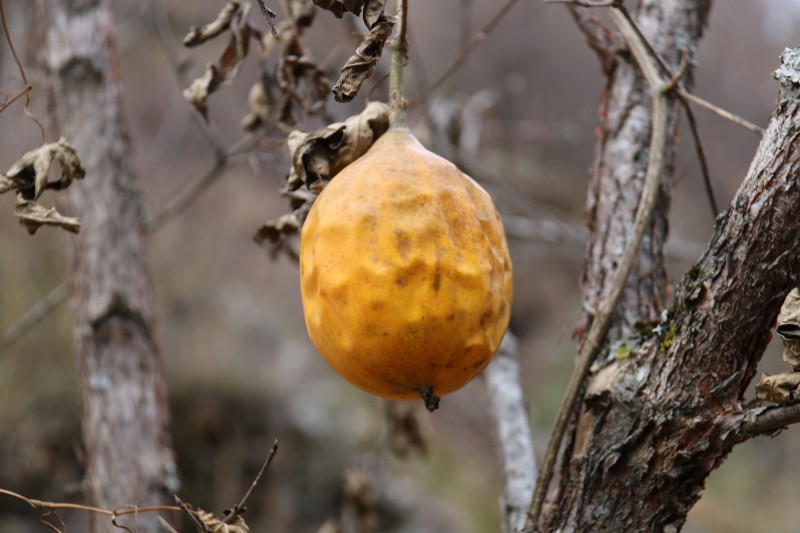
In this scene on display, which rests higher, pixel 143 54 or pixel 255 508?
pixel 143 54

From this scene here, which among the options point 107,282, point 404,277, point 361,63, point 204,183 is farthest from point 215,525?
point 204,183

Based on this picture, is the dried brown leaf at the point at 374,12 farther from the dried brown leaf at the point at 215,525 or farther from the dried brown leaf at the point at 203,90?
the dried brown leaf at the point at 215,525

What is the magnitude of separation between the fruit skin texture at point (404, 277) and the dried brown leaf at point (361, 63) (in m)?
0.11

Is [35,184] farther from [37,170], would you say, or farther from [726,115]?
[726,115]

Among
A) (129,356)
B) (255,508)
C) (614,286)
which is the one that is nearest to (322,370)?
(255,508)

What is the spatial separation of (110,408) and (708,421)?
1588 millimetres

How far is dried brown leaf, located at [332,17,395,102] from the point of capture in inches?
47.6

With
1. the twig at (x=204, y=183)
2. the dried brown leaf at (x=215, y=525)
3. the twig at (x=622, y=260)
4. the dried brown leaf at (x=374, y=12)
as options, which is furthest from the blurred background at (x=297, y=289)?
the dried brown leaf at (x=215, y=525)

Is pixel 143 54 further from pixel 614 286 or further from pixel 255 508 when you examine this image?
pixel 614 286

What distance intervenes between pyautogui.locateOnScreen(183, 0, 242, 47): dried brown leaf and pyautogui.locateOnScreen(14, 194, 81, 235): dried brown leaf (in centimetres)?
48

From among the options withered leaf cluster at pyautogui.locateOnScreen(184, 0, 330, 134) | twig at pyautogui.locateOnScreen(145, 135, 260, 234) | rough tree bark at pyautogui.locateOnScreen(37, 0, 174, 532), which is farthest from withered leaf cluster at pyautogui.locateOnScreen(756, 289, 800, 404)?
twig at pyautogui.locateOnScreen(145, 135, 260, 234)

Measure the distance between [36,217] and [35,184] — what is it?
0.06 m

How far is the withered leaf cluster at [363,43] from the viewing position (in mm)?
1210

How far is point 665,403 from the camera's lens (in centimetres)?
128
